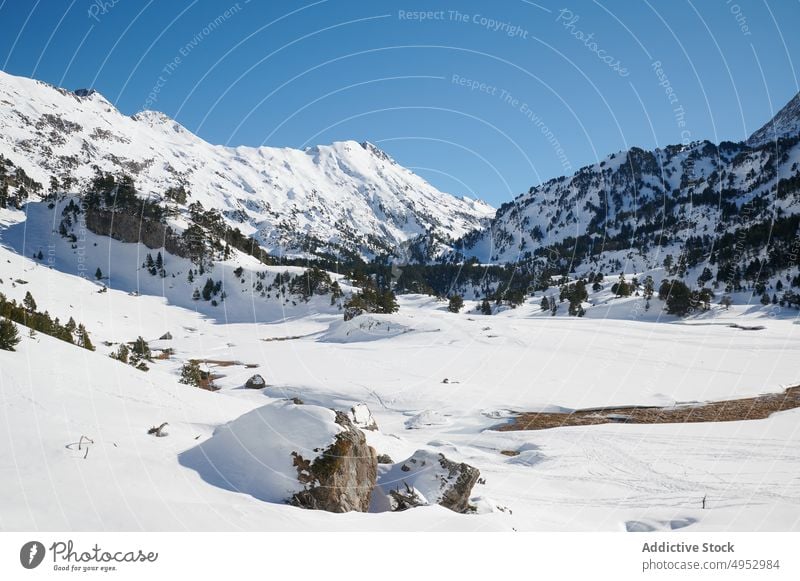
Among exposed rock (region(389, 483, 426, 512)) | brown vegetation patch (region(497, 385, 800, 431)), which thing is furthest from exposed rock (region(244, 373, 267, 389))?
exposed rock (region(389, 483, 426, 512))

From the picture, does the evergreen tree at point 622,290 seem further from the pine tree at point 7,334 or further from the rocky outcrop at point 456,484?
the pine tree at point 7,334

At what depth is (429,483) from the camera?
10.8 m

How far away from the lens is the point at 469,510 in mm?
10641

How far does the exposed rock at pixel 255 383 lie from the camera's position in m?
28.1

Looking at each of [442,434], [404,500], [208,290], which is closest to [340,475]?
[404,500]

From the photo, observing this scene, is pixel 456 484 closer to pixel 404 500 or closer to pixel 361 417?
pixel 404 500

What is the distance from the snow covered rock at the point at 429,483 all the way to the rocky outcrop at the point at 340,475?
86 cm

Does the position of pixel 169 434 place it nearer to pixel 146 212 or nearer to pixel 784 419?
pixel 784 419

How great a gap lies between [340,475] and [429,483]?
284cm

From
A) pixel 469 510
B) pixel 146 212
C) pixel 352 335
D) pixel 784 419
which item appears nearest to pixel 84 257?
pixel 146 212

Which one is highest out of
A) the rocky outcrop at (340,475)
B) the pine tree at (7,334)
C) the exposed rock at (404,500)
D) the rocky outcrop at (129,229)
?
the rocky outcrop at (129,229)

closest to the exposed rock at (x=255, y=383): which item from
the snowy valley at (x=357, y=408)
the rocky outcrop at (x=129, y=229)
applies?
the snowy valley at (x=357, y=408)

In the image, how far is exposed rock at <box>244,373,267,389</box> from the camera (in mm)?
→ 28119
